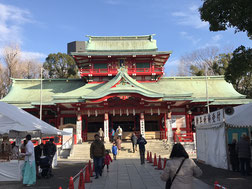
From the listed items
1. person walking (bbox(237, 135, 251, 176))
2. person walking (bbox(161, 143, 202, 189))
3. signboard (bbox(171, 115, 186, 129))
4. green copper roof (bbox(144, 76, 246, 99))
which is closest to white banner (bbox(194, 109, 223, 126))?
person walking (bbox(237, 135, 251, 176))

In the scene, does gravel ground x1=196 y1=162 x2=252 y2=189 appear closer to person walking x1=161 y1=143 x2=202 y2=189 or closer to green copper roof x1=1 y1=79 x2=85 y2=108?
person walking x1=161 y1=143 x2=202 y2=189

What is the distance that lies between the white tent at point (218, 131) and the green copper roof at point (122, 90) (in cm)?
1030

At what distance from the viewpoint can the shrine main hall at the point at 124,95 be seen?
25562 mm

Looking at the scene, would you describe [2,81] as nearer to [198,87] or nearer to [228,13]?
[198,87]

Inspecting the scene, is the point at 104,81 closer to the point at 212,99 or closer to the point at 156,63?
the point at 156,63

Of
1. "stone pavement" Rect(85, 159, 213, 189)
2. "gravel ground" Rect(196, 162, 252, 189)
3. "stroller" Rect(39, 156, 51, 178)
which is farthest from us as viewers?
"stroller" Rect(39, 156, 51, 178)

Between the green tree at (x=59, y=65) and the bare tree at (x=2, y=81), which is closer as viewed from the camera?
the bare tree at (x=2, y=81)

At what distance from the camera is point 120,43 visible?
117 feet

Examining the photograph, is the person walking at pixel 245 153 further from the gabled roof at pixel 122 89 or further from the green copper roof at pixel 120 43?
the green copper roof at pixel 120 43

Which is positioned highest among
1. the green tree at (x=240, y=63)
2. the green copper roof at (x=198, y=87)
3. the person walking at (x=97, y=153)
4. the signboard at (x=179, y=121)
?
the green copper roof at (x=198, y=87)

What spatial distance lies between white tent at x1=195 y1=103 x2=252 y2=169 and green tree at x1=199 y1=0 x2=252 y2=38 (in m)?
3.80

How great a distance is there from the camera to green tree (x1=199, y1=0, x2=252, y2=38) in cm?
893

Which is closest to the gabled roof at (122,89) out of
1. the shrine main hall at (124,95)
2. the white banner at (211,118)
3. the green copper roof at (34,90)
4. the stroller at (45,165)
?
the shrine main hall at (124,95)

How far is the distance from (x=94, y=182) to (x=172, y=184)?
6.07m
